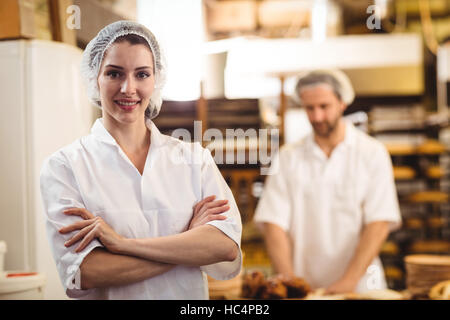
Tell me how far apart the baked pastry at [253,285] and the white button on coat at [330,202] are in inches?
25.4

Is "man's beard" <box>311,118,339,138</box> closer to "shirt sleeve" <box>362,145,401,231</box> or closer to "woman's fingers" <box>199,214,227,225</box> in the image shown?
"shirt sleeve" <box>362,145,401,231</box>

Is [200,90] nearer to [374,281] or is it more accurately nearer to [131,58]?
[131,58]

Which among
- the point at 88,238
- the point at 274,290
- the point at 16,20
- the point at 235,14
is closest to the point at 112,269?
the point at 88,238

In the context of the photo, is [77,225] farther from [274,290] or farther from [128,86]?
[274,290]

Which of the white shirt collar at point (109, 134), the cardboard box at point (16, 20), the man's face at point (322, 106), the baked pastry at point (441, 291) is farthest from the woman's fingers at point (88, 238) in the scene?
the man's face at point (322, 106)

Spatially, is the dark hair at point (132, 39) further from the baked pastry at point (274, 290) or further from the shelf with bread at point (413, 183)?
the shelf with bread at point (413, 183)

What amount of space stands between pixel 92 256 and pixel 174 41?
0.48 metres

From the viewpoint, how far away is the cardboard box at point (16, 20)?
117cm

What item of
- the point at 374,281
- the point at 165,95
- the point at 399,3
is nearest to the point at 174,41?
the point at 165,95

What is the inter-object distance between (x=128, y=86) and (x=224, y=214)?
307 mm

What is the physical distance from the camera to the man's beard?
2255mm

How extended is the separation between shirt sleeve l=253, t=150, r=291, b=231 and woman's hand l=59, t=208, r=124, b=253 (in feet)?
4.50

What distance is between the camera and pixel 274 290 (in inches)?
61.0

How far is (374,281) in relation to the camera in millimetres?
2176
